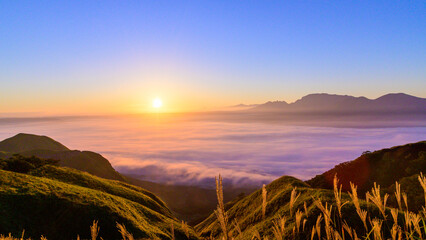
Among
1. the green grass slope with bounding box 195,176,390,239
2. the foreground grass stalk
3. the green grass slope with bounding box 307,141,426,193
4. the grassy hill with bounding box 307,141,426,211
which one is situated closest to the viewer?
the foreground grass stalk

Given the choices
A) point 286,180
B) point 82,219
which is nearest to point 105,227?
point 82,219

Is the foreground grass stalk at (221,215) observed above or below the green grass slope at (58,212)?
above

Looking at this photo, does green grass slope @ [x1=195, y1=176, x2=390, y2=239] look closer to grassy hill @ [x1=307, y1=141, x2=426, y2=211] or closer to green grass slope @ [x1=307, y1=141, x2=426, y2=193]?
grassy hill @ [x1=307, y1=141, x2=426, y2=211]

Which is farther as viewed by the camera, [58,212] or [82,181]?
[82,181]

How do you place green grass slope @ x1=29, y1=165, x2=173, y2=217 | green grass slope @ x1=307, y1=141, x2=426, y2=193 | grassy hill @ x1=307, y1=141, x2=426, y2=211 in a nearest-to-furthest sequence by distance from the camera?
1. green grass slope @ x1=29, y1=165, x2=173, y2=217
2. grassy hill @ x1=307, y1=141, x2=426, y2=211
3. green grass slope @ x1=307, y1=141, x2=426, y2=193

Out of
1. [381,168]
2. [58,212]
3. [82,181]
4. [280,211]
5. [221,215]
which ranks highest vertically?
[221,215]

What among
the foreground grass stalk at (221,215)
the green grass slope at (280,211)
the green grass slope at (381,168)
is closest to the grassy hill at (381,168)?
the green grass slope at (381,168)

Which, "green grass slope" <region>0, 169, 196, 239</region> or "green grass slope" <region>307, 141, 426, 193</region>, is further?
"green grass slope" <region>307, 141, 426, 193</region>

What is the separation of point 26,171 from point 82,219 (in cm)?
1958

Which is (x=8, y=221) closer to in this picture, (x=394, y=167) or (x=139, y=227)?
(x=139, y=227)

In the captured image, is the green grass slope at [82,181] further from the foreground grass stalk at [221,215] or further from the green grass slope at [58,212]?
the foreground grass stalk at [221,215]

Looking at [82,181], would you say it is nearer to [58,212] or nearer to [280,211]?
[58,212]

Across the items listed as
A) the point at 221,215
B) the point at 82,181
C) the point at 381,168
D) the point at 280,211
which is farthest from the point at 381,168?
the point at 221,215

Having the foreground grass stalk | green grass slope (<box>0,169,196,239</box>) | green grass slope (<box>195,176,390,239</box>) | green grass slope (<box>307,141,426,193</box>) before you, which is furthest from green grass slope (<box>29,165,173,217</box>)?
the foreground grass stalk
